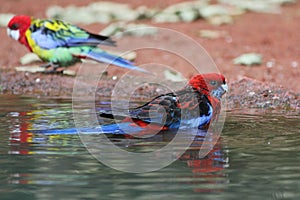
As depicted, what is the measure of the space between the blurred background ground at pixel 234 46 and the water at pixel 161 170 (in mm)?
2777

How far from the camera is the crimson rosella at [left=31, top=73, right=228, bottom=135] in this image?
626cm

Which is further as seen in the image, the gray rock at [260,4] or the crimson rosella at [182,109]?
the gray rock at [260,4]

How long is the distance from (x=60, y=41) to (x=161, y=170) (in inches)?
225

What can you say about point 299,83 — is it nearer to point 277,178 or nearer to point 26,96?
point 26,96

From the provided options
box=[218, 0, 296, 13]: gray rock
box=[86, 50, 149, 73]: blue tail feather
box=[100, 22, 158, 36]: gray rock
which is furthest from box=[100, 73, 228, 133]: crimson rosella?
box=[218, 0, 296, 13]: gray rock

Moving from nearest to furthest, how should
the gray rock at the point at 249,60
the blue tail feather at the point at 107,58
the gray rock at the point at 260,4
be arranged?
the blue tail feather at the point at 107,58 < the gray rock at the point at 249,60 < the gray rock at the point at 260,4

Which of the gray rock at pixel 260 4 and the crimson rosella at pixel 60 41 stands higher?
the gray rock at pixel 260 4

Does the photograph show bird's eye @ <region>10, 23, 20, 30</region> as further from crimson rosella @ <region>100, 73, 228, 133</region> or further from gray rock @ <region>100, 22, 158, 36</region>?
crimson rosella @ <region>100, 73, 228, 133</region>

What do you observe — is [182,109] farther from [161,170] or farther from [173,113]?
[161,170]

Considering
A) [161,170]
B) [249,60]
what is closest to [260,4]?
[249,60]

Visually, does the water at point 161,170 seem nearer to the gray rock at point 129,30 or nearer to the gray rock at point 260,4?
the gray rock at point 129,30

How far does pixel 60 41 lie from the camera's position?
10.4 meters

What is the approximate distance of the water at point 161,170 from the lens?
4.37m

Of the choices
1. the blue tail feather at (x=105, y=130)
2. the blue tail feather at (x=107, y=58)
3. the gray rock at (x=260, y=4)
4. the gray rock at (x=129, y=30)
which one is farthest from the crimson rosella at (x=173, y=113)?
the gray rock at (x=260, y=4)
